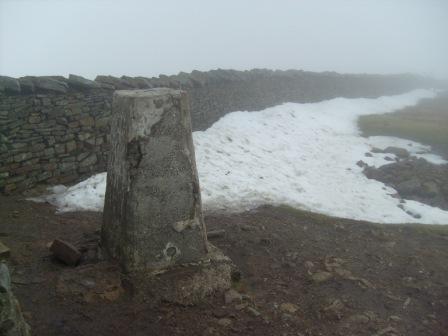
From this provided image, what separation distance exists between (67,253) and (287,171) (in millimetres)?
7617

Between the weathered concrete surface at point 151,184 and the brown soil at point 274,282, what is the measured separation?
50cm

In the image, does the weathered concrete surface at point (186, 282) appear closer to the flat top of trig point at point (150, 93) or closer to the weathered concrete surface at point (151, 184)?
the weathered concrete surface at point (151, 184)

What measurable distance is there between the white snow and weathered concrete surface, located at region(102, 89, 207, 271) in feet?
10.1

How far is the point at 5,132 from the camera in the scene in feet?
24.6

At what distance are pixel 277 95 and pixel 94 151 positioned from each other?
11564 mm

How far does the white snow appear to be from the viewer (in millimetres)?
8805

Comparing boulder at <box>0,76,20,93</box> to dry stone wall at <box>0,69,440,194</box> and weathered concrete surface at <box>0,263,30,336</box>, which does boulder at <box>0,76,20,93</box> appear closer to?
dry stone wall at <box>0,69,440,194</box>

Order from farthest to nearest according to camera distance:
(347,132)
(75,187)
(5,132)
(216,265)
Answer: (347,132) < (75,187) < (5,132) < (216,265)

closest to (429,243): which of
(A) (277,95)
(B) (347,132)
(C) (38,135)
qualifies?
(C) (38,135)

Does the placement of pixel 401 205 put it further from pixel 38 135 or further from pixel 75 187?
pixel 38 135

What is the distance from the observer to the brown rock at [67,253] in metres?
5.07

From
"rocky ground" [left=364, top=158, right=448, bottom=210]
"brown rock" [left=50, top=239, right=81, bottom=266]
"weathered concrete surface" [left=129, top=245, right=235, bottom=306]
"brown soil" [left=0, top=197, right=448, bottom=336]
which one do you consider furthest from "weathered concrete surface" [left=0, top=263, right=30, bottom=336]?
"rocky ground" [left=364, top=158, right=448, bottom=210]

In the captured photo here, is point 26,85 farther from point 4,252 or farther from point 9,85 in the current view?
point 4,252

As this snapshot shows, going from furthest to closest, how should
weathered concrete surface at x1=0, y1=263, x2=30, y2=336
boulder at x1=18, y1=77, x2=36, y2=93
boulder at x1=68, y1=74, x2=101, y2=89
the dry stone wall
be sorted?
1. boulder at x1=68, y1=74, x2=101, y2=89
2. boulder at x1=18, y1=77, x2=36, y2=93
3. the dry stone wall
4. weathered concrete surface at x1=0, y1=263, x2=30, y2=336
